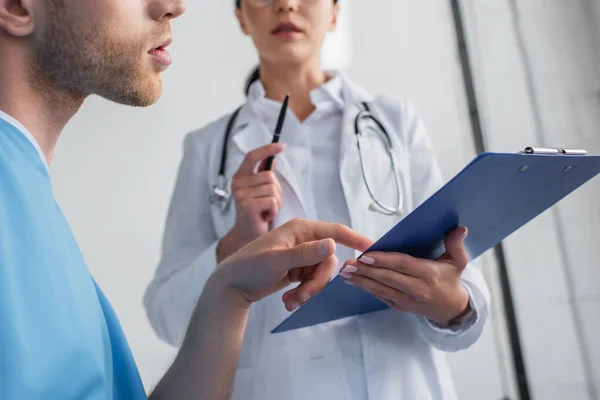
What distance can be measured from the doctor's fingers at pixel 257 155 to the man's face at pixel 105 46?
21 centimetres

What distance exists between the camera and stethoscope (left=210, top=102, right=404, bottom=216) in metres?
0.89

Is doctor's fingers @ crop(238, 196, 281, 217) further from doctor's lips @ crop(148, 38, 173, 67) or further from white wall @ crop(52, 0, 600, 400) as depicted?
white wall @ crop(52, 0, 600, 400)

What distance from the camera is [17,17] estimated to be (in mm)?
620

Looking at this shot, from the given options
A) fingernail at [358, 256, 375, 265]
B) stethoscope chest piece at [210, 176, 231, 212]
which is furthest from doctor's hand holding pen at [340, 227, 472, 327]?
stethoscope chest piece at [210, 176, 231, 212]

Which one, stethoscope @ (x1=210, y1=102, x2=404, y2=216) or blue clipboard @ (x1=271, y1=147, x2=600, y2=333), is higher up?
stethoscope @ (x1=210, y1=102, x2=404, y2=216)

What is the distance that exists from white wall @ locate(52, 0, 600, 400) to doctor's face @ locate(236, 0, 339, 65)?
548 millimetres

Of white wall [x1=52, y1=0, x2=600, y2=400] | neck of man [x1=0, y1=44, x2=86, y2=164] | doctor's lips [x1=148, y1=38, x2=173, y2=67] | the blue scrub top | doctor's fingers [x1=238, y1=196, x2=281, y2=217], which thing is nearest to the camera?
the blue scrub top

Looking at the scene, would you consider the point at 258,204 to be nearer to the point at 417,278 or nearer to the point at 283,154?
the point at 283,154

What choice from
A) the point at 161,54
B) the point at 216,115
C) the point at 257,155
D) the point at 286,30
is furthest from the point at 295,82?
the point at 216,115

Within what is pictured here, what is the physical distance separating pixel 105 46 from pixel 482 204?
0.48 metres

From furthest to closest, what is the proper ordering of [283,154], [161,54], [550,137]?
[550,137], [283,154], [161,54]

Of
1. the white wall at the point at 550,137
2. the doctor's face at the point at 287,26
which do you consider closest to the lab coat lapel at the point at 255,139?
the doctor's face at the point at 287,26

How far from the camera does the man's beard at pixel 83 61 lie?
2.08ft

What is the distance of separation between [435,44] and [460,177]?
1290 millimetres
